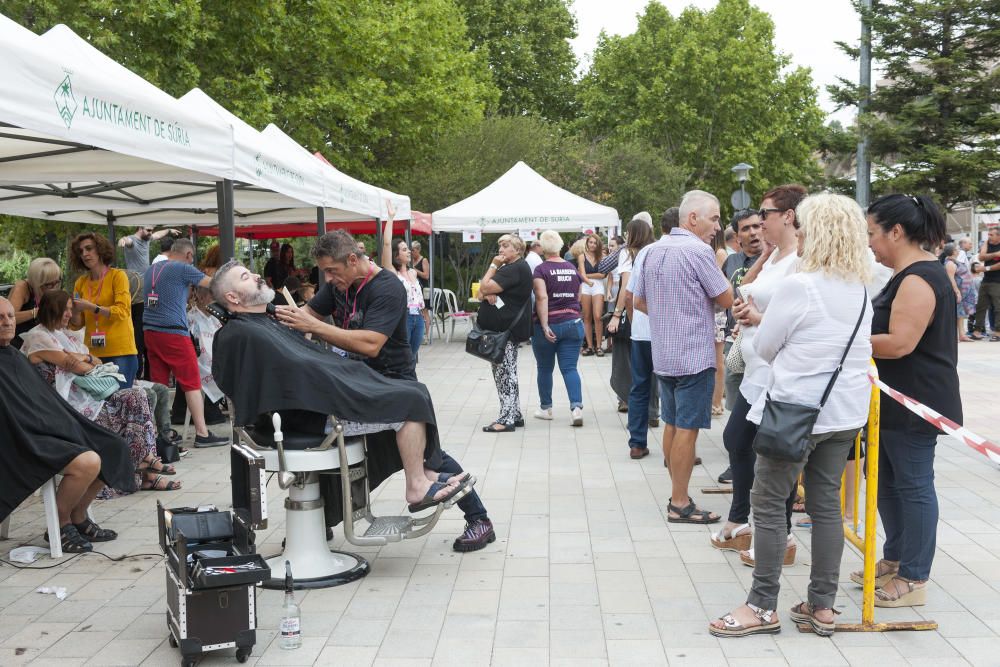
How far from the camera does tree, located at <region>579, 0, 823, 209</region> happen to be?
4541 cm

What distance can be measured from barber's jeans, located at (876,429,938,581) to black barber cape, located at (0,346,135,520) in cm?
389

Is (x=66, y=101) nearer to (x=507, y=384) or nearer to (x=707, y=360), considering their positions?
(x=707, y=360)

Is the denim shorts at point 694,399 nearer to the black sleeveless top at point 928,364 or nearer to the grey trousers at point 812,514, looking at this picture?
the black sleeveless top at point 928,364

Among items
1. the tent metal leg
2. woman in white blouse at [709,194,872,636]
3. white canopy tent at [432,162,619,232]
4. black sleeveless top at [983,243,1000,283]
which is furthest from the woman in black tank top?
black sleeveless top at [983,243,1000,283]

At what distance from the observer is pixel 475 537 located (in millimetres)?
5297

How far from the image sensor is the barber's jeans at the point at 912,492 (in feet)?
13.8

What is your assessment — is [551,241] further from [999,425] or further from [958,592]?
[958,592]

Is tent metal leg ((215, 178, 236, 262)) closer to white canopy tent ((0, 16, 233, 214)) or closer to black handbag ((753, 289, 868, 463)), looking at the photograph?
white canopy tent ((0, 16, 233, 214))

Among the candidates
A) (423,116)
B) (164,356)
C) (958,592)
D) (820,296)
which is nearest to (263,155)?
(164,356)

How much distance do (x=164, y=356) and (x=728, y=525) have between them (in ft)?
16.5

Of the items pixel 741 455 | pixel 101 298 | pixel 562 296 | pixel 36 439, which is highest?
pixel 101 298

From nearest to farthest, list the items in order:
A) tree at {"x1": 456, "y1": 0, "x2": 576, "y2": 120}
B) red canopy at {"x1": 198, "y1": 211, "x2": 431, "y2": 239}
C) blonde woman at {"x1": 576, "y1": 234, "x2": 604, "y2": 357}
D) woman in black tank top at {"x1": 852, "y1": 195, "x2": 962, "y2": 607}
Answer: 1. woman in black tank top at {"x1": 852, "y1": 195, "x2": 962, "y2": 607}
2. blonde woman at {"x1": 576, "y1": 234, "x2": 604, "y2": 357}
3. red canopy at {"x1": 198, "y1": 211, "x2": 431, "y2": 239}
4. tree at {"x1": 456, "y1": 0, "x2": 576, "y2": 120}

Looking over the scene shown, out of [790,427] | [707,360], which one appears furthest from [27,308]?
[790,427]

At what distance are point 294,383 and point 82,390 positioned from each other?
258cm
